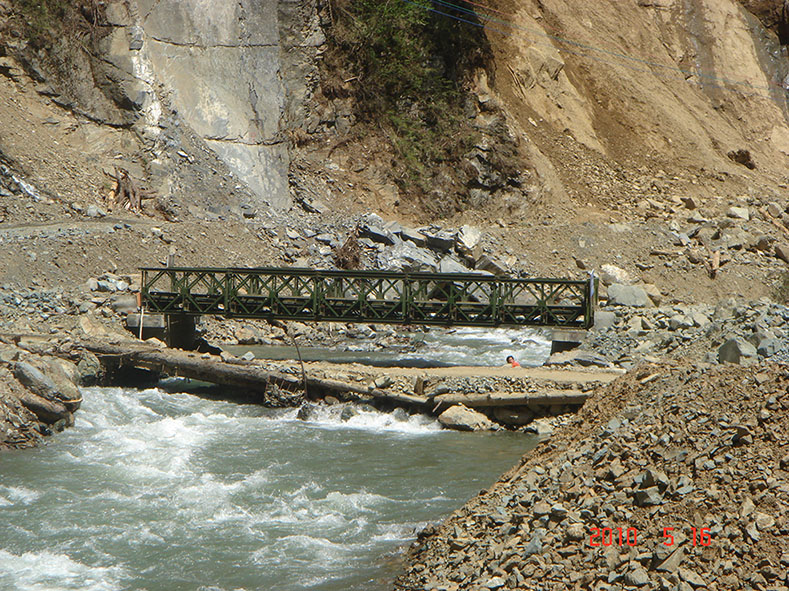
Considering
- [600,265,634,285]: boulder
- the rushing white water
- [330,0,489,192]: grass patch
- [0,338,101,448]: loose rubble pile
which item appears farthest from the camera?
[330,0,489,192]: grass patch

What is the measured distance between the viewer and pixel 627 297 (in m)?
25.5

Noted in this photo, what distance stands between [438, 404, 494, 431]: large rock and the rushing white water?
0.27 m

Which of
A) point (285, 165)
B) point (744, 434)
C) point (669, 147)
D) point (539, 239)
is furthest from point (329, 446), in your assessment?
point (669, 147)

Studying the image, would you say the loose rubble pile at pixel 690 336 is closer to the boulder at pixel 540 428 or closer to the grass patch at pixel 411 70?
the boulder at pixel 540 428

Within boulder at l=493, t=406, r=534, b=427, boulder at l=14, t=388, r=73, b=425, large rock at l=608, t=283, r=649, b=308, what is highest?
large rock at l=608, t=283, r=649, b=308

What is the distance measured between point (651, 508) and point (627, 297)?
17.9 m

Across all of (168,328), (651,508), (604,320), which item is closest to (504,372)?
(604,320)

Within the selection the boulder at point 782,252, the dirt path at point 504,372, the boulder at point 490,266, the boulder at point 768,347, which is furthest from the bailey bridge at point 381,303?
the boulder at point 782,252

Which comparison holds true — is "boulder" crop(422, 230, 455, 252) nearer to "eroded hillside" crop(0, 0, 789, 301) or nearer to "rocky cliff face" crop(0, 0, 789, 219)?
"eroded hillside" crop(0, 0, 789, 301)

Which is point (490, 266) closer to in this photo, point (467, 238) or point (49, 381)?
point (467, 238)

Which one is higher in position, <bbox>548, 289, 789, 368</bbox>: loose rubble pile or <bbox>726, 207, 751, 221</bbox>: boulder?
<bbox>726, 207, 751, 221</bbox>: boulder

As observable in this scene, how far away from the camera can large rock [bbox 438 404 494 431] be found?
16422mm

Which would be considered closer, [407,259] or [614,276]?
[407,259]

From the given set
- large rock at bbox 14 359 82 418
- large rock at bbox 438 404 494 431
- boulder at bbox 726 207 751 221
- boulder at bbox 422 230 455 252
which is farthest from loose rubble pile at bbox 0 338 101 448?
boulder at bbox 726 207 751 221
